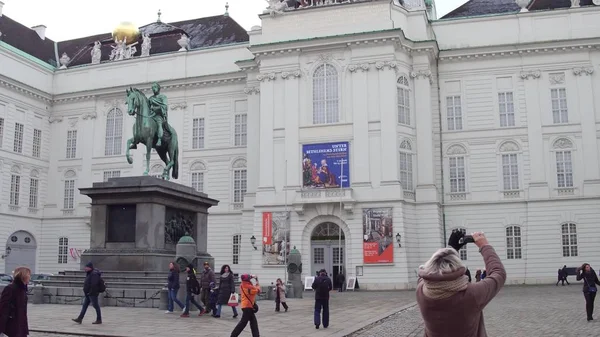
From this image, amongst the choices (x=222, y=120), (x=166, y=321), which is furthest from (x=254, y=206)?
(x=166, y=321)

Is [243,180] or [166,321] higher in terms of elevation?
[243,180]

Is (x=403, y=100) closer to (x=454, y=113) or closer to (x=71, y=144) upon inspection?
(x=454, y=113)

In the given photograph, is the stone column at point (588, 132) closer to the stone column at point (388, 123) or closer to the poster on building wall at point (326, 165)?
the stone column at point (388, 123)

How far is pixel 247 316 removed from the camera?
12523 mm

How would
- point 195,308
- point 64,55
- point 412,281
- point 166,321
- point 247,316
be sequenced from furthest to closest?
point 64,55
point 412,281
point 195,308
point 166,321
point 247,316

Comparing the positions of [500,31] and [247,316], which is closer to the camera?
[247,316]

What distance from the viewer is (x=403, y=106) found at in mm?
41531

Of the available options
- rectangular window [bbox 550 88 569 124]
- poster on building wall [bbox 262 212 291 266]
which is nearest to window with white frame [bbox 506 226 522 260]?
rectangular window [bbox 550 88 569 124]

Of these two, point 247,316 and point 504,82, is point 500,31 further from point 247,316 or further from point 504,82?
point 247,316

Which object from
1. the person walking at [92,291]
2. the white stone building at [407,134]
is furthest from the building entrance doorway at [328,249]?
the person walking at [92,291]

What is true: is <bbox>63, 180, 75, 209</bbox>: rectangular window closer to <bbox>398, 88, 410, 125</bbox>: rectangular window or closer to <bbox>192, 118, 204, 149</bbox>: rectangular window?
<bbox>192, 118, 204, 149</bbox>: rectangular window

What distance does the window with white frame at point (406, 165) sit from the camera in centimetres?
4081

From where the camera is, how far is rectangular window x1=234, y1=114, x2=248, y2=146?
47500 mm

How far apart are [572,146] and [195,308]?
30.6m
